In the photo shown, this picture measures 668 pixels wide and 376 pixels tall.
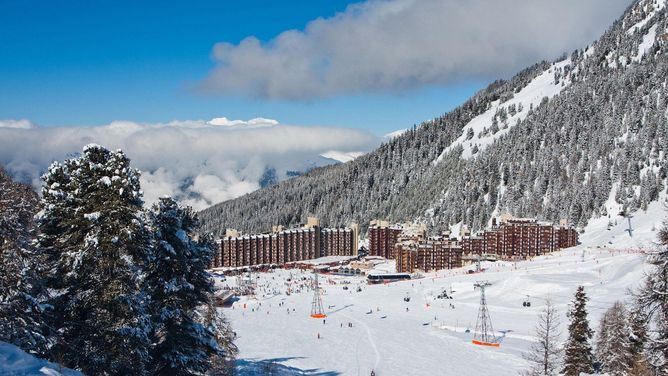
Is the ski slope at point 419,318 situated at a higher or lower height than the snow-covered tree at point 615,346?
lower

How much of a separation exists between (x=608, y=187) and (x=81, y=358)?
186 meters

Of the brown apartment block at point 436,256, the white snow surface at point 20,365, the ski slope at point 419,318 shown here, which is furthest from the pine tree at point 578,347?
the brown apartment block at point 436,256

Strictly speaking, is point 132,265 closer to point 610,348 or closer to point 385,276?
point 610,348

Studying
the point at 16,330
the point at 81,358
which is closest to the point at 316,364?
the point at 81,358

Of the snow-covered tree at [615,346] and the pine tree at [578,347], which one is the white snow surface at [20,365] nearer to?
the snow-covered tree at [615,346]

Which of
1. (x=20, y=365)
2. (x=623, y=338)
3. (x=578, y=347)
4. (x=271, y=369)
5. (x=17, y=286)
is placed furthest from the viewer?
(x=271, y=369)

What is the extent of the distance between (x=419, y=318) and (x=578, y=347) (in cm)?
5109

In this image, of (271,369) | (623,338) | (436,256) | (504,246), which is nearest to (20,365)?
(271,369)

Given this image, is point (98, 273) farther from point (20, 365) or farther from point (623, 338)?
point (623, 338)

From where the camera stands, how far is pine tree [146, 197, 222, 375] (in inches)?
1122

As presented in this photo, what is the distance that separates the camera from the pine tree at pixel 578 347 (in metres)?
40.8

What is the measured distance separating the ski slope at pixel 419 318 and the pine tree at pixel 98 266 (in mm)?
21851

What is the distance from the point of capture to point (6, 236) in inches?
805

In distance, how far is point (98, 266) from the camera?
25.2 m
